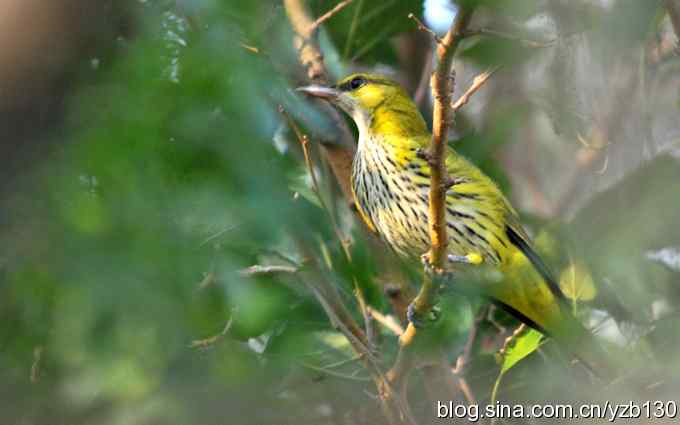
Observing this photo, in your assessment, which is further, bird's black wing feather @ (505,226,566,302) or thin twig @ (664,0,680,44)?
bird's black wing feather @ (505,226,566,302)

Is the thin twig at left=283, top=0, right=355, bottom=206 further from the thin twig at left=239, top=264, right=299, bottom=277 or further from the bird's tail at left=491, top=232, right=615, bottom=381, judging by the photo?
the thin twig at left=239, top=264, right=299, bottom=277

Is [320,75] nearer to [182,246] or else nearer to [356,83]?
[356,83]

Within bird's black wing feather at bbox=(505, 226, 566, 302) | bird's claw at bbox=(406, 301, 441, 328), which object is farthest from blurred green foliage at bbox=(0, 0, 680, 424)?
bird's claw at bbox=(406, 301, 441, 328)

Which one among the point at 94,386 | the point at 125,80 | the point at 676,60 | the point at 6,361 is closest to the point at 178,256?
the point at 125,80

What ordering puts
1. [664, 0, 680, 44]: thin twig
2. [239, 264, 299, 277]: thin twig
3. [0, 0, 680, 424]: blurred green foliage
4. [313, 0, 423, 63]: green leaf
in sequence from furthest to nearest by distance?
[313, 0, 423, 63]: green leaf → [664, 0, 680, 44]: thin twig → [239, 264, 299, 277]: thin twig → [0, 0, 680, 424]: blurred green foliage

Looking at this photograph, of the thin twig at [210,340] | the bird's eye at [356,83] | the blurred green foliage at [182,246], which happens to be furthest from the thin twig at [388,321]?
the bird's eye at [356,83]

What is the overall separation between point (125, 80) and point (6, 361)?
1.25 meters

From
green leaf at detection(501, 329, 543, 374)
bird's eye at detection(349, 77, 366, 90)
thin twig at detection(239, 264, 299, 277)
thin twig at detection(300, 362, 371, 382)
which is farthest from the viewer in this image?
bird's eye at detection(349, 77, 366, 90)

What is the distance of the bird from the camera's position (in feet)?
12.4

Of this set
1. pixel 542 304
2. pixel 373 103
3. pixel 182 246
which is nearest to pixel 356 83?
pixel 373 103

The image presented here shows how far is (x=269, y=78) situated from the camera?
8.10 ft

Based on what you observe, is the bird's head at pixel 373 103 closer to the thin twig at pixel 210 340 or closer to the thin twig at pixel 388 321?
the thin twig at pixel 388 321

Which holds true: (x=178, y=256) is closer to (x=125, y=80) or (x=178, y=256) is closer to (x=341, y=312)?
(x=125, y=80)

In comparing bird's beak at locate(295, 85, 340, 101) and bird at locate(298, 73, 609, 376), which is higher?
bird's beak at locate(295, 85, 340, 101)
